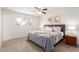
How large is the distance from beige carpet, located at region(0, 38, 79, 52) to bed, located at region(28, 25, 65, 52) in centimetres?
8

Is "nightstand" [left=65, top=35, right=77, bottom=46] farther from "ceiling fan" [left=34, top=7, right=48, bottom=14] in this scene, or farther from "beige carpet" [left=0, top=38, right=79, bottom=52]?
"ceiling fan" [left=34, top=7, right=48, bottom=14]

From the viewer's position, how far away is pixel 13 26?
Answer: 4.89 ft

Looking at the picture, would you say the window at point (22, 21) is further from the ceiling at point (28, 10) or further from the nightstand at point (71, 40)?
the nightstand at point (71, 40)

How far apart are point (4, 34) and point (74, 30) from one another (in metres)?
1.25

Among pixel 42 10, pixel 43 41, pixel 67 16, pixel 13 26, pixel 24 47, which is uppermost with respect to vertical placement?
pixel 42 10

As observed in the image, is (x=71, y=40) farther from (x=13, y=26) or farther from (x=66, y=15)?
(x=13, y=26)

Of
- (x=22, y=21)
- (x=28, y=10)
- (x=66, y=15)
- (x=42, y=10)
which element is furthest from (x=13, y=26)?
(x=66, y=15)

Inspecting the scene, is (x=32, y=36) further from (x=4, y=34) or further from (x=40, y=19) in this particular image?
(x=4, y=34)

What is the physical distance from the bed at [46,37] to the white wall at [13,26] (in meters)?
0.12

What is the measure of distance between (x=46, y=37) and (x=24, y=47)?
0.44 metres

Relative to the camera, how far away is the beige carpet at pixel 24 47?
146 centimetres

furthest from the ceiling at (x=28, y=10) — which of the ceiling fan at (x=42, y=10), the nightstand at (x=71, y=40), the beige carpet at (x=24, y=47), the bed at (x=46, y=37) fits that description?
the nightstand at (x=71, y=40)
